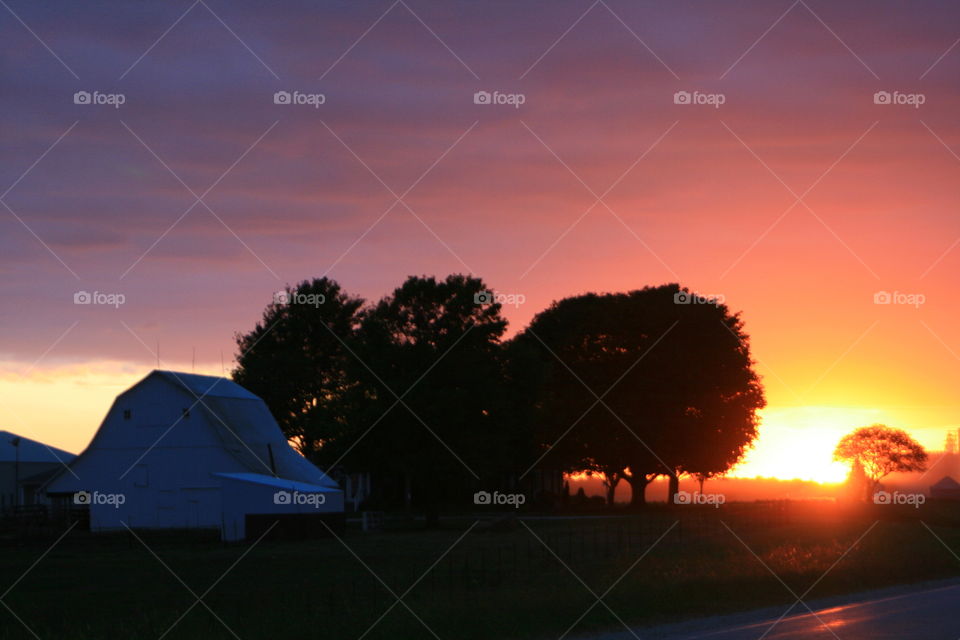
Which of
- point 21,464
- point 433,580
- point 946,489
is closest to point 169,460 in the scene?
point 21,464

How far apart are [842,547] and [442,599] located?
20474mm

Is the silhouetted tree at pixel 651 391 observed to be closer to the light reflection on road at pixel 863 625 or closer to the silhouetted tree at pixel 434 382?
the silhouetted tree at pixel 434 382

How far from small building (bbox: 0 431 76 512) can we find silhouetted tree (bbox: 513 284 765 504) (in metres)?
36.5

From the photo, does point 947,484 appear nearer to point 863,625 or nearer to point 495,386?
point 495,386

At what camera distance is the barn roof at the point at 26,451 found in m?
→ 83.5

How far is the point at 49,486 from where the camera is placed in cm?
6372

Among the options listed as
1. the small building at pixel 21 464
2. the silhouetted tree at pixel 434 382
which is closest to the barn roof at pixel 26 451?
the small building at pixel 21 464

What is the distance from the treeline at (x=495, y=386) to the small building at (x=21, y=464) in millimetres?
20577

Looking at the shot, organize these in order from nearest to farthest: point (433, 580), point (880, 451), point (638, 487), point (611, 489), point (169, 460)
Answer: point (433, 580) < point (169, 460) < point (638, 487) < point (611, 489) < point (880, 451)

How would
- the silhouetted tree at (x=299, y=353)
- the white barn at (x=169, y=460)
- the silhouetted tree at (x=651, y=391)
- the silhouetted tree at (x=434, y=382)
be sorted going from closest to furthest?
the white barn at (x=169, y=460)
the silhouetted tree at (x=434, y=382)
the silhouetted tree at (x=651, y=391)
the silhouetted tree at (x=299, y=353)

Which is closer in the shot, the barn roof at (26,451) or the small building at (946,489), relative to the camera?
the barn roof at (26,451)

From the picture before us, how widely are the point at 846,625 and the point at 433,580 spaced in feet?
40.0

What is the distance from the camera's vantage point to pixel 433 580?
97.5 feet

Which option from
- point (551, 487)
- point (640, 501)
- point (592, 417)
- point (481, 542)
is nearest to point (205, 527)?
point (481, 542)
